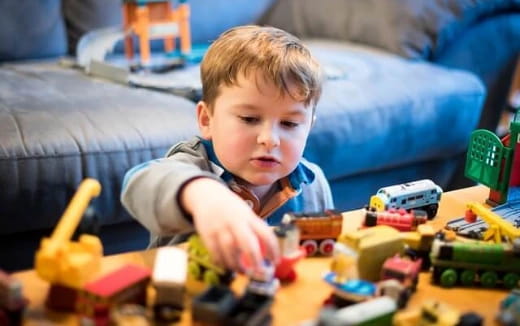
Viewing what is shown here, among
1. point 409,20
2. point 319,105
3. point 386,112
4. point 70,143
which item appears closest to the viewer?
point 70,143

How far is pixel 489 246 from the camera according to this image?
700 mm

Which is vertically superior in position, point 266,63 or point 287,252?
point 266,63

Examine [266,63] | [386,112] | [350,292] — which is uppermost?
[266,63]

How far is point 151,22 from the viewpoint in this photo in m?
1.64

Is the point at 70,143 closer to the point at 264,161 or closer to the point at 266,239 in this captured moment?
the point at 264,161

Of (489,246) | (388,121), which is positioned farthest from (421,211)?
(388,121)

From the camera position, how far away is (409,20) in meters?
1.81

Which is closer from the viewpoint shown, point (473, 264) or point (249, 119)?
point (473, 264)

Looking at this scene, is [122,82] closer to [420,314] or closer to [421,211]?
[421,211]

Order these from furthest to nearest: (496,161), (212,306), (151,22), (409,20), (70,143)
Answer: (409,20)
(151,22)
(70,143)
(496,161)
(212,306)

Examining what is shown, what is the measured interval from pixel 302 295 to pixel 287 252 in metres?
0.04

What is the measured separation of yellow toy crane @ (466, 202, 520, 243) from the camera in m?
0.77

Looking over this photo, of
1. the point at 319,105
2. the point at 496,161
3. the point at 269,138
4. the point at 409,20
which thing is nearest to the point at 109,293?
the point at 269,138

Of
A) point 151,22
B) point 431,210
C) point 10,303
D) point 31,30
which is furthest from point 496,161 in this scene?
point 31,30
